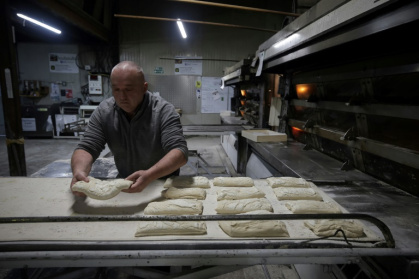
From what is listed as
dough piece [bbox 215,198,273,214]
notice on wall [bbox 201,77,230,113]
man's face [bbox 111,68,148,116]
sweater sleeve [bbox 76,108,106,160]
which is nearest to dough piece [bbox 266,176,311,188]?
dough piece [bbox 215,198,273,214]

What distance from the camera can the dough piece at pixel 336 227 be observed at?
43.3 inches

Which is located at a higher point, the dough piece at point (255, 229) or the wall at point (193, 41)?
the wall at point (193, 41)

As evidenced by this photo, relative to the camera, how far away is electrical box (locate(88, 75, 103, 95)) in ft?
27.9

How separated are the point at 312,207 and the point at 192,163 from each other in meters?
4.21

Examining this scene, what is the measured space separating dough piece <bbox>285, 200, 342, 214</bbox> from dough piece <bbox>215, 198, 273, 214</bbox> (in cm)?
15

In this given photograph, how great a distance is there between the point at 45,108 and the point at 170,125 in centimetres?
847

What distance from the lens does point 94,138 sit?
1937 mm

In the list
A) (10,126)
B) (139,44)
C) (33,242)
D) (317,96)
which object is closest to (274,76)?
(317,96)

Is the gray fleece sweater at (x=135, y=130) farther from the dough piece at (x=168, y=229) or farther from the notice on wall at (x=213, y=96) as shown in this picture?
the notice on wall at (x=213, y=96)

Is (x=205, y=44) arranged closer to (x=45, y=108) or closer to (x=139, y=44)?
(x=139, y=44)

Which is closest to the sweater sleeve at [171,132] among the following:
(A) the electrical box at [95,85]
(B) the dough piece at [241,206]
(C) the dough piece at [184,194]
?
(C) the dough piece at [184,194]

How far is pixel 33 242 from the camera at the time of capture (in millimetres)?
1042

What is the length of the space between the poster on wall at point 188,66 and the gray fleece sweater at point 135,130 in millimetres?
7478

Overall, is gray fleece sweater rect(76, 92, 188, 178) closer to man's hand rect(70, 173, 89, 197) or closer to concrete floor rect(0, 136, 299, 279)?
man's hand rect(70, 173, 89, 197)
